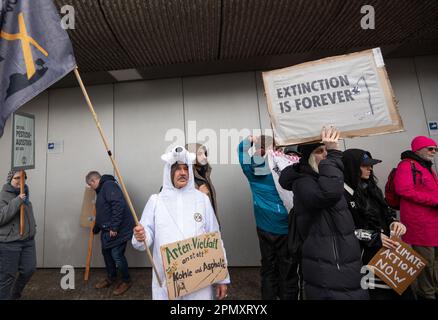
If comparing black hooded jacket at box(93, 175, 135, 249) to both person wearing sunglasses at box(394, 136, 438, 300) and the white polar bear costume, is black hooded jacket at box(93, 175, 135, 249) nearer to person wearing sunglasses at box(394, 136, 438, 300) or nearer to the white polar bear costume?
the white polar bear costume

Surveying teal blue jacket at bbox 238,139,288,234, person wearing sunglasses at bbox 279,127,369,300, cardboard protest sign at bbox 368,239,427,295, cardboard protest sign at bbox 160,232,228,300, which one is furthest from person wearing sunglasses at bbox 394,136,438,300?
cardboard protest sign at bbox 160,232,228,300

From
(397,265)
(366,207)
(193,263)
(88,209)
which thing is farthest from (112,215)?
(397,265)

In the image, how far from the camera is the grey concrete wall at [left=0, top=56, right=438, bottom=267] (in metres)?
4.18

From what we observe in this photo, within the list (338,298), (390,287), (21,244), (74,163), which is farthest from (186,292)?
(74,163)

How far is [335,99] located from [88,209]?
4.14 meters

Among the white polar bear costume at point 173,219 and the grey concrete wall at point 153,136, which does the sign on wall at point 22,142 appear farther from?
the white polar bear costume at point 173,219

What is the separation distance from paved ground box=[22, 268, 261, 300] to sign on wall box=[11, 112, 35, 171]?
2047 millimetres

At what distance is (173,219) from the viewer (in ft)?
5.93

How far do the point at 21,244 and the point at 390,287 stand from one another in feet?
12.9

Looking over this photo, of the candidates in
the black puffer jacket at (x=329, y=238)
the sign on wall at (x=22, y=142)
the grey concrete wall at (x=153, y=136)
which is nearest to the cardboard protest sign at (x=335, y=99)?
the black puffer jacket at (x=329, y=238)

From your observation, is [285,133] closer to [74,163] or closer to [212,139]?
[212,139]

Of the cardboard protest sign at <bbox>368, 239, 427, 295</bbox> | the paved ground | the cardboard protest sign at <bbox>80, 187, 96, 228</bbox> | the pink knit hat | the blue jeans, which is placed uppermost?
the pink knit hat

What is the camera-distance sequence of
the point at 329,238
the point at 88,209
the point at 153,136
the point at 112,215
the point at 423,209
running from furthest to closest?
the point at 153,136 → the point at 88,209 → the point at 112,215 → the point at 423,209 → the point at 329,238

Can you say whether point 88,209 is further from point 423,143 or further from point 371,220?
point 423,143
